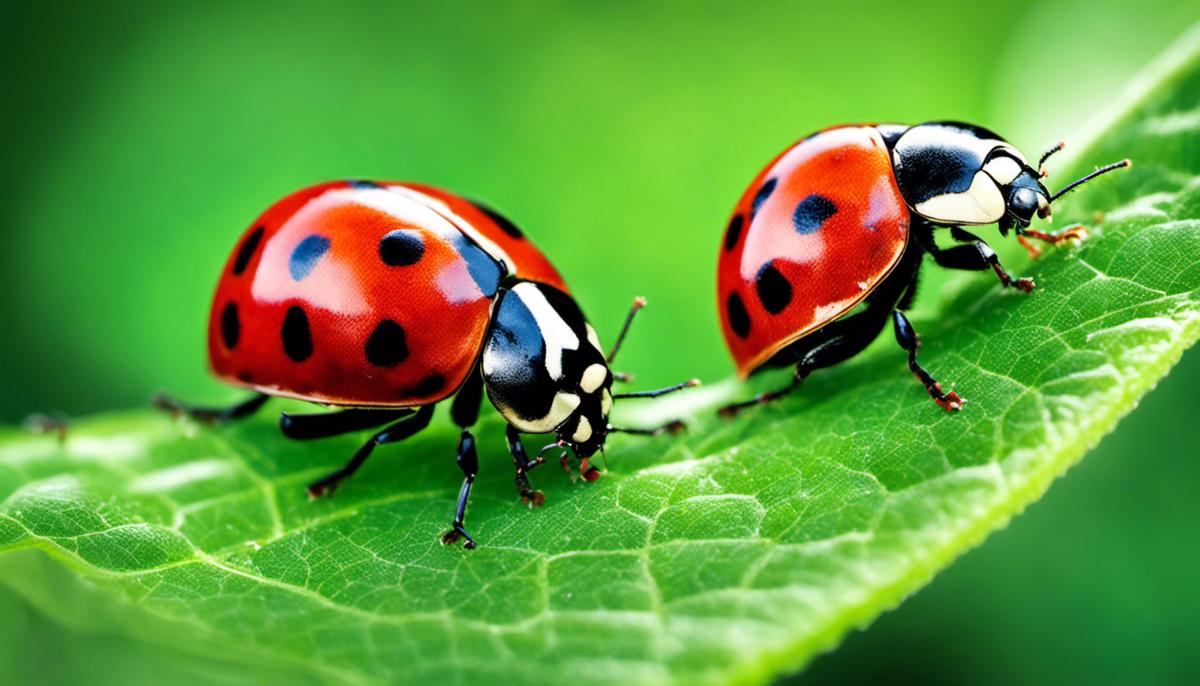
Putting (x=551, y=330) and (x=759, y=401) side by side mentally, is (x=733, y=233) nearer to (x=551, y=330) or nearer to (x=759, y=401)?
(x=759, y=401)

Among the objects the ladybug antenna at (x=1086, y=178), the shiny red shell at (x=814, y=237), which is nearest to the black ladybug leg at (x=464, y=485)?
the shiny red shell at (x=814, y=237)

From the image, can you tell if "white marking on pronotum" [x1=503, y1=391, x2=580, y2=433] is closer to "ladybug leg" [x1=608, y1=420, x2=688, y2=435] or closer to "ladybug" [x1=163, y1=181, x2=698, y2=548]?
"ladybug" [x1=163, y1=181, x2=698, y2=548]

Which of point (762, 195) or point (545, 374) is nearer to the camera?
point (545, 374)

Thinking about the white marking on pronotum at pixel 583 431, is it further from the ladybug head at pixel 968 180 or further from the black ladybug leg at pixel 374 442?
the ladybug head at pixel 968 180

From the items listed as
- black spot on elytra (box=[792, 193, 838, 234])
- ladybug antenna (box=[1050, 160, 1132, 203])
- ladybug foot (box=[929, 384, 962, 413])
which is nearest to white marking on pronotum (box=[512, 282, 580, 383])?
black spot on elytra (box=[792, 193, 838, 234])

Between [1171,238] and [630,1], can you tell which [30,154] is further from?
[1171,238]

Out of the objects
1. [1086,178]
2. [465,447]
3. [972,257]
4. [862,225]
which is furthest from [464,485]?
[1086,178]
